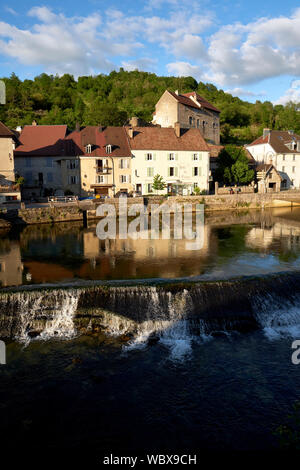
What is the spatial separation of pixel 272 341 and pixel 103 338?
704cm

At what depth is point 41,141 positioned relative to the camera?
48.3 metres

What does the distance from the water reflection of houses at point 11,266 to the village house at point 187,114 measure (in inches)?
1710

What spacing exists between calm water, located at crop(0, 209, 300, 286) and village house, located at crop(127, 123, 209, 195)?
655 inches

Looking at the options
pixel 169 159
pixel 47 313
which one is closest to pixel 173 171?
pixel 169 159

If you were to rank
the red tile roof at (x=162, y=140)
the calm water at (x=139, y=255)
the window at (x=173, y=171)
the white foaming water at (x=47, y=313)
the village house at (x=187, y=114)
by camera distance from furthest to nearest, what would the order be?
the village house at (x=187, y=114) → the window at (x=173, y=171) → the red tile roof at (x=162, y=140) → the calm water at (x=139, y=255) → the white foaming water at (x=47, y=313)

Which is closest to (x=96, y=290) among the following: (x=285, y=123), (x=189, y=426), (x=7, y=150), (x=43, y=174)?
(x=189, y=426)

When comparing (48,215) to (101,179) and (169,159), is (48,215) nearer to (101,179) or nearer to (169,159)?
(101,179)

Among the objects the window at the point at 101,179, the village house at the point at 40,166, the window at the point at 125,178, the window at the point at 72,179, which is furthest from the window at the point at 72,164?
the window at the point at 125,178

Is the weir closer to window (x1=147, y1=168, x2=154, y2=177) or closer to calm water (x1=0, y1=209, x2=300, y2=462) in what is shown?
calm water (x1=0, y1=209, x2=300, y2=462)

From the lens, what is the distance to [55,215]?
124 feet

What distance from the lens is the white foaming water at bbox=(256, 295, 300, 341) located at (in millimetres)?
14922

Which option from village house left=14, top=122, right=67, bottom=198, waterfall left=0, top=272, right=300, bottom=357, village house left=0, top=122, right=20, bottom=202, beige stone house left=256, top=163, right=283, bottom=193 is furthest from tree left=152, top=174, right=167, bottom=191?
waterfall left=0, top=272, right=300, bottom=357

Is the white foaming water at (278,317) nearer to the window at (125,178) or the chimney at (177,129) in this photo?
the window at (125,178)

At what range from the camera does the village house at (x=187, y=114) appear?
207 ft
